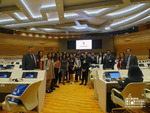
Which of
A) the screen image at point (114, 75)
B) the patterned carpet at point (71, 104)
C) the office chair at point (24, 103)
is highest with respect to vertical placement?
the screen image at point (114, 75)

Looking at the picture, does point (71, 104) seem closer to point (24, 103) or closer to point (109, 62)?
point (24, 103)

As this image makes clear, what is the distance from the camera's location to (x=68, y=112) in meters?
2.85

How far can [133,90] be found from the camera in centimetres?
214

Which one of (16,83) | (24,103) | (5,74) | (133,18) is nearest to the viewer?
(24,103)

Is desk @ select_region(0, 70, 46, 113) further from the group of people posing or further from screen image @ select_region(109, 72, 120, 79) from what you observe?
screen image @ select_region(109, 72, 120, 79)

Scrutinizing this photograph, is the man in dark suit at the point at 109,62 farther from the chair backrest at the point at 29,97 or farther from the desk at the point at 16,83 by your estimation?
the chair backrest at the point at 29,97

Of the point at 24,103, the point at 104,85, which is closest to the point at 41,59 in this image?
the point at 24,103

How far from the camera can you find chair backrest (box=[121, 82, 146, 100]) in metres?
2.07

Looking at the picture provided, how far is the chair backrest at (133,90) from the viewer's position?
2074 millimetres

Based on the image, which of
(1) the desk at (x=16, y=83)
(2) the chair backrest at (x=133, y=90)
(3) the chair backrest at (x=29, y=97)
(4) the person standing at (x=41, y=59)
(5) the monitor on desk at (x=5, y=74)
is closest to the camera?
(3) the chair backrest at (x=29, y=97)

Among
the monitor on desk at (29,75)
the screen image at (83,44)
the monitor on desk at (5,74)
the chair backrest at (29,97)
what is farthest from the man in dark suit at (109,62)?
the screen image at (83,44)

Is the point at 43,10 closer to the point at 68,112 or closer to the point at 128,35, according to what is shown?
the point at 68,112

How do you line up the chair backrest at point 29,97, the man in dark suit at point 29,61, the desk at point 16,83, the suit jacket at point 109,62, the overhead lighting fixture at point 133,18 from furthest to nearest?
the overhead lighting fixture at point 133,18
the suit jacket at point 109,62
the man in dark suit at point 29,61
the desk at point 16,83
the chair backrest at point 29,97

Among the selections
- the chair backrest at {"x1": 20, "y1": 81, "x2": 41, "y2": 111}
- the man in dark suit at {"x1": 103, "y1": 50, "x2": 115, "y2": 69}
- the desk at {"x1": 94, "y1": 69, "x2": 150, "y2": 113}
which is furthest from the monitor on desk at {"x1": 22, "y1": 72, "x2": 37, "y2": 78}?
the man in dark suit at {"x1": 103, "y1": 50, "x2": 115, "y2": 69}
